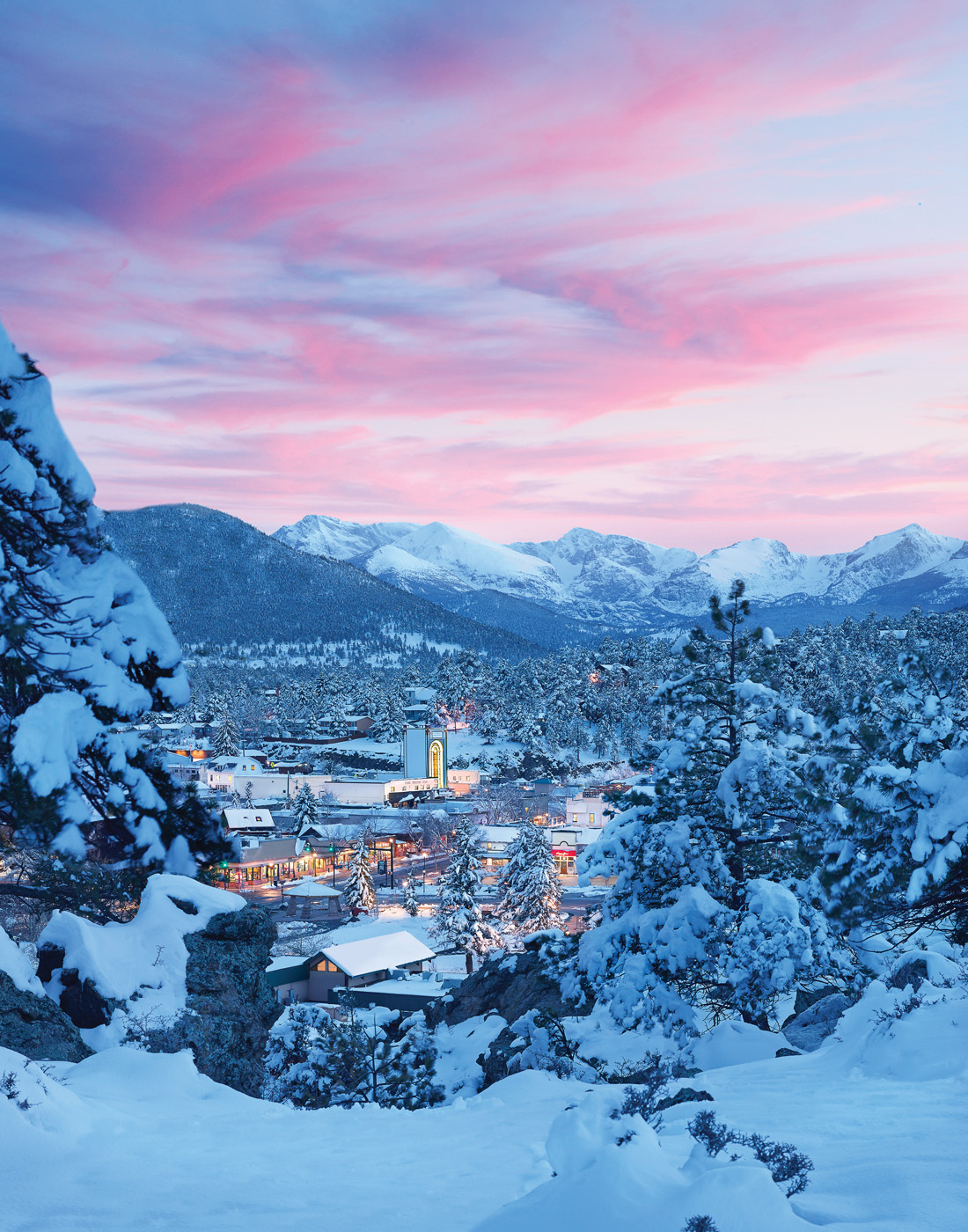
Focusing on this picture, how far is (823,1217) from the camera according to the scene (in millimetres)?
4098

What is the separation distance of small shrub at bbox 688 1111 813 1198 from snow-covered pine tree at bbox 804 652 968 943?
2.16 metres

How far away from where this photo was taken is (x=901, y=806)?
7.11m

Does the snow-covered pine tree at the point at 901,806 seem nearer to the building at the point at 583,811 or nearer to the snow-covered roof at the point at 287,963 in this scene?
the snow-covered roof at the point at 287,963

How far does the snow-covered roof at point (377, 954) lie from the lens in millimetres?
33781

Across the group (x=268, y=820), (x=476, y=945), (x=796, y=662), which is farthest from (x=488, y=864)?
(x=796, y=662)

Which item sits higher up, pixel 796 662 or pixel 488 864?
pixel 796 662

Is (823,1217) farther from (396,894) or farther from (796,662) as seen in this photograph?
(796,662)

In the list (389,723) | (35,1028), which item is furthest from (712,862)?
(389,723)

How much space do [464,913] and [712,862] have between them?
28.4 m

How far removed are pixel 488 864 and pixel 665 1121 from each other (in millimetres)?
Result: 60702

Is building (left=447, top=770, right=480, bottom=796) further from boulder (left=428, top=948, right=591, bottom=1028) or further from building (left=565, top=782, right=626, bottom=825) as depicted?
boulder (left=428, top=948, right=591, bottom=1028)

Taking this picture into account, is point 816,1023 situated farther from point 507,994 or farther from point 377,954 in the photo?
point 377,954

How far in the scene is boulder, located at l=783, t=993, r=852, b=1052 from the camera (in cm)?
1048

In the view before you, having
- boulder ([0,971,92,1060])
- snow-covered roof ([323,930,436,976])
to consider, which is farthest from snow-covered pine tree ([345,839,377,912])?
boulder ([0,971,92,1060])
